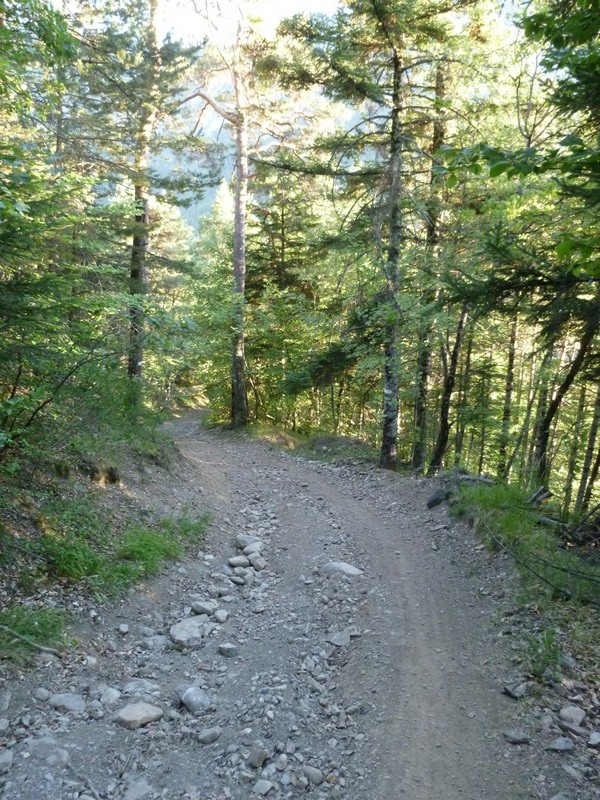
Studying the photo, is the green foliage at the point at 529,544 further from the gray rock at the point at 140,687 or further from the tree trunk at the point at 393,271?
the tree trunk at the point at 393,271

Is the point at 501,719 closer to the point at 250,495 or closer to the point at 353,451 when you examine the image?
the point at 250,495

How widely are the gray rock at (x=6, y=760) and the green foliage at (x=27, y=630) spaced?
2.93 feet

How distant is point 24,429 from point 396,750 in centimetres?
500

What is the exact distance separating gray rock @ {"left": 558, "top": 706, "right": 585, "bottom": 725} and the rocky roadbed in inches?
0.6

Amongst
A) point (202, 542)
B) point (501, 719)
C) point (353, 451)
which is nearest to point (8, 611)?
point (202, 542)

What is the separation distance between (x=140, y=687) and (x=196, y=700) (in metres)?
0.56

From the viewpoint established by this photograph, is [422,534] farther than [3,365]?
Yes

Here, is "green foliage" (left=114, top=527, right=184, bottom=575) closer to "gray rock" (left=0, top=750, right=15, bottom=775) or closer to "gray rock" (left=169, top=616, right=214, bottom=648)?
"gray rock" (left=169, top=616, right=214, bottom=648)

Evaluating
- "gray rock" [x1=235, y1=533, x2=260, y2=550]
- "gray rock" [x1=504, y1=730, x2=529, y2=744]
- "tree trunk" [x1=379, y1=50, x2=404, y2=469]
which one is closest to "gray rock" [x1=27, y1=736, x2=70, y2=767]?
"gray rock" [x1=504, y1=730, x2=529, y2=744]

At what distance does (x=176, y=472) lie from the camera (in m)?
10.7

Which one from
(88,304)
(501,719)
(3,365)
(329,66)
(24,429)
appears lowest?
(501,719)

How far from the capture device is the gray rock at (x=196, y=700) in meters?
4.37

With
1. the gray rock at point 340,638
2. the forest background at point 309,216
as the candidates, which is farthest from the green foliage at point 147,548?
the gray rock at point 340,638

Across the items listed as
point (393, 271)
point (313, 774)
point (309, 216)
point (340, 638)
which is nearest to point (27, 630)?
point (313, 774)
